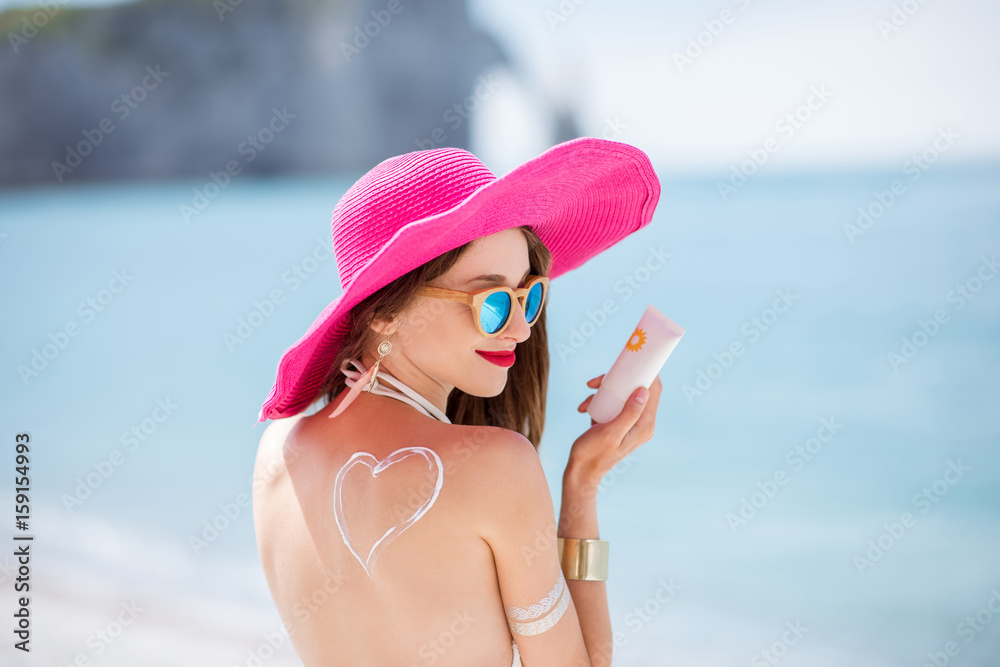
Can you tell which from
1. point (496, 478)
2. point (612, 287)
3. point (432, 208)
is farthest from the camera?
point (612, 287)

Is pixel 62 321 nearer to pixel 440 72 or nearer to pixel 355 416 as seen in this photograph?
pixel 355 416

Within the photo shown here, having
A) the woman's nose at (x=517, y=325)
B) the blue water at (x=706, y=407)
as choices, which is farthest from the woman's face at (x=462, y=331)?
the blue water at (x=706, y=407)

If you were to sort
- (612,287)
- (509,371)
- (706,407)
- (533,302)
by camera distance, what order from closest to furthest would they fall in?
(533,302), (509,371), (706,407), (612,287)

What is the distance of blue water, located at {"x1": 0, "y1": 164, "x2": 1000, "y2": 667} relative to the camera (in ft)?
13.9

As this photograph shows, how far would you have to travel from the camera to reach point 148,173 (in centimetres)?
1578

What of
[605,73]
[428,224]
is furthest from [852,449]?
[605,73]

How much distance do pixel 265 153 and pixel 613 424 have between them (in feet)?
55.6

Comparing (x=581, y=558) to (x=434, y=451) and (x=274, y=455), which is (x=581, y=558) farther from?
(x=274, y=455)

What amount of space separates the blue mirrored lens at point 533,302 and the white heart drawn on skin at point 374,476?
337 millimetres

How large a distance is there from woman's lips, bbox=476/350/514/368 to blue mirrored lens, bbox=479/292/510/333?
0.24 ft

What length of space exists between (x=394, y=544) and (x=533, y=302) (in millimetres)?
492

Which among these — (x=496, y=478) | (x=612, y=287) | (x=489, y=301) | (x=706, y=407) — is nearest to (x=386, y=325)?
(x=489, y=301)

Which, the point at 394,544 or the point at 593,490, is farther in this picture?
the point at 593,490

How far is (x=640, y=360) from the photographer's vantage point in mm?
1495
